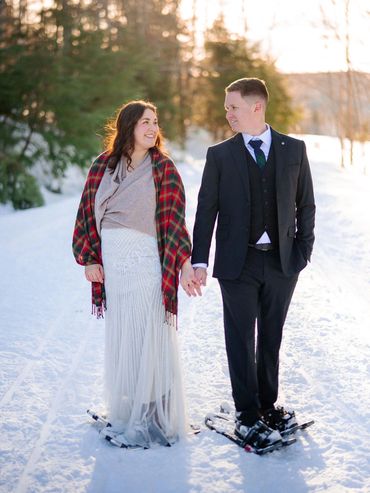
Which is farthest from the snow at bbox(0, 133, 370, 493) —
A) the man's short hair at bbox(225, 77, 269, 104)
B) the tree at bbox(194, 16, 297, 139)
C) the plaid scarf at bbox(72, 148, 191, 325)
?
the tree at bbox(194, 16, 297, 139)

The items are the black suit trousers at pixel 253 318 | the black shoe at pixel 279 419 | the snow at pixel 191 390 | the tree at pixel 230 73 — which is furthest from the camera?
the tree at pixel 230 73

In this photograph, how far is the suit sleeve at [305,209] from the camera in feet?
12.2

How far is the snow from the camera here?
10.7 ft

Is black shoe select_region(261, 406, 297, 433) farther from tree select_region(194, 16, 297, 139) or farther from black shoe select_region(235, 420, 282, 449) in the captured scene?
tree select_region(194, 16, 297, 139)

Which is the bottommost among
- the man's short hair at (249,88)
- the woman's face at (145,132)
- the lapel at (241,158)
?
the lapel at (241,158)

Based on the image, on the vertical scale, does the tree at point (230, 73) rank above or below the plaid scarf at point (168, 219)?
above

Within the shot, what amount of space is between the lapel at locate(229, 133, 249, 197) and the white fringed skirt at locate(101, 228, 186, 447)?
0.63 meters

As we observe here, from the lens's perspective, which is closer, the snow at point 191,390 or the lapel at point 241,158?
the snow at point 191,390

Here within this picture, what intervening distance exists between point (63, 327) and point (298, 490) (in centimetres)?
342

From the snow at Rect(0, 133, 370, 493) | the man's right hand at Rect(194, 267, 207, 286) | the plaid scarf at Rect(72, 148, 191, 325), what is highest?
the plaid scarf at Rect(72, 148, 191, 325)

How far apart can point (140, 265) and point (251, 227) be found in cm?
67

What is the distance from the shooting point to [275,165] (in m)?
3.57

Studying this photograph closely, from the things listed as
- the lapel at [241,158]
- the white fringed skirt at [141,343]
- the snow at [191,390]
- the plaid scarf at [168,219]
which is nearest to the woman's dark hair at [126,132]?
the plaid scarf at [168,219]

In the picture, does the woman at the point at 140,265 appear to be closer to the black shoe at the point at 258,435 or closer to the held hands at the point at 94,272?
the held hands at the point at 94,272
